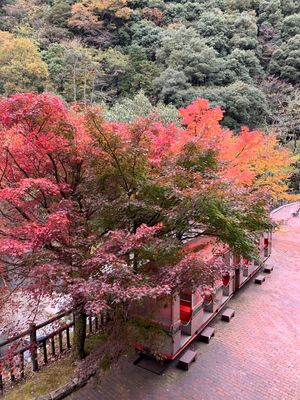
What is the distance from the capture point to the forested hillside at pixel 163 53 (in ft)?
102

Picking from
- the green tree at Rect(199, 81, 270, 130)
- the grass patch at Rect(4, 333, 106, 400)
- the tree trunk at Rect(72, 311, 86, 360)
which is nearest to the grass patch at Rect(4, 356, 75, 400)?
the grass patch at Rect(4, 333, 106, 400)

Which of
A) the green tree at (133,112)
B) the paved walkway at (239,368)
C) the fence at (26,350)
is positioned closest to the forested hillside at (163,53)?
the green tree at (133,112)

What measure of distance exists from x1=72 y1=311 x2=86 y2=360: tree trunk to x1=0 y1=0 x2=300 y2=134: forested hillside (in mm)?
19281

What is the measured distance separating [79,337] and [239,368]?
3.96 meters

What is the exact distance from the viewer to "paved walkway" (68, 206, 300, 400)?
681 cm

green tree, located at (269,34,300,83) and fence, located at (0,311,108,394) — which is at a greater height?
green tree, located at (269,34,300,83)

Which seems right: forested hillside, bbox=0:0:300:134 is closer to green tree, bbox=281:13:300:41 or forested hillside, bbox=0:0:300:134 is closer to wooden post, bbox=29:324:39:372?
green tree, bbox=281:13:300:41

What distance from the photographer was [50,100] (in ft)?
18.6

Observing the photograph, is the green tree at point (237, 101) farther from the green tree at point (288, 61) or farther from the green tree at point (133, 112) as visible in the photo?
the green tree at point (133, 112)

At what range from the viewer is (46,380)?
6766mm

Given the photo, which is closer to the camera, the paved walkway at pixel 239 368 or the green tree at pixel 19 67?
the paved walkway at pixel 239 368

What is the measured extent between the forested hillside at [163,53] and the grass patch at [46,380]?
64.8ft

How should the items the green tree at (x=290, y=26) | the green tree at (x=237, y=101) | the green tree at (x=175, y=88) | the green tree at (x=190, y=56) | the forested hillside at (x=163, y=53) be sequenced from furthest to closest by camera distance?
the green tree at (x=290, y=26) → the green tree at (x=190, y=56) → the green tree at (x=175, y=88) → the green tree at (x=237, y=101) → the forested hillside at (x=163, y=53)

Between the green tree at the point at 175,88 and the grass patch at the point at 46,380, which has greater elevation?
the green tree at the point at 175,88
